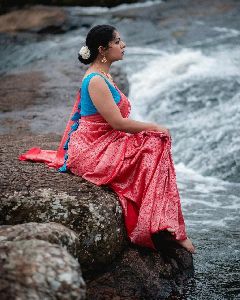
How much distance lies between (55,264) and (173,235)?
5.03ft

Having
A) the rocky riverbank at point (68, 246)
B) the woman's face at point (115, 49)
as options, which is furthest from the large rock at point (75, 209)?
the woman's face at point (115, 49)

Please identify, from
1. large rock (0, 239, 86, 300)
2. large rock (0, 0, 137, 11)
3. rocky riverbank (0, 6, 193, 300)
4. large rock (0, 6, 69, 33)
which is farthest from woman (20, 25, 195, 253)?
large rock (0, 0, 137, 11)

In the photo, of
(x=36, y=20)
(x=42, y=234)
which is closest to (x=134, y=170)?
(x=42, y=234)

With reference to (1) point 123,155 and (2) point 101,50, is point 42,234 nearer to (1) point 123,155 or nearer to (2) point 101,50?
(1) point 123,155

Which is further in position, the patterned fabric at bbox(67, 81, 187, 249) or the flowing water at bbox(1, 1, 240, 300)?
the flowing water at bbox(1, 1, 240, 300)

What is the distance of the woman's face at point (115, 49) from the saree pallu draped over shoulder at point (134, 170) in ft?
1.14

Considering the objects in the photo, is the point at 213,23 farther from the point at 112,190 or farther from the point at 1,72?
the point at 112,190

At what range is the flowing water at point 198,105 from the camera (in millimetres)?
4613

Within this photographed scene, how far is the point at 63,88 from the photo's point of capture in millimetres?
9094

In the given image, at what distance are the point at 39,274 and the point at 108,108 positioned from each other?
166cm

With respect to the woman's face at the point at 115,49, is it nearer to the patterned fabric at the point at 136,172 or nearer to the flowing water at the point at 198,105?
the patterned fabric at the point at 136,172

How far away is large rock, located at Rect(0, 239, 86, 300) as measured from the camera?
8.39 feet

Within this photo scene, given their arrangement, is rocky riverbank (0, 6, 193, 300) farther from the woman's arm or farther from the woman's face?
the woman's face

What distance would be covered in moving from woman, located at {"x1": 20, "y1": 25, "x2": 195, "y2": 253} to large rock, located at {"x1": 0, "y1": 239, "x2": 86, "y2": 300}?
4.05 feet
